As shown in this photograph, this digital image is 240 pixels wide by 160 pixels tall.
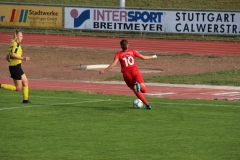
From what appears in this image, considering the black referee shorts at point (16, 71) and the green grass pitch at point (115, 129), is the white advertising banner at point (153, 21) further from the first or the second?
the black referee shorts at point (16, 71)

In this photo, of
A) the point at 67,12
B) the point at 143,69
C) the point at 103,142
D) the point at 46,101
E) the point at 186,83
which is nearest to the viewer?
the point at 103,142

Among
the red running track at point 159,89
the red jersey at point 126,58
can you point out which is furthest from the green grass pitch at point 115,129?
the red running track at point 159,89

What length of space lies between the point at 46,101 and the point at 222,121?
19.1 feet

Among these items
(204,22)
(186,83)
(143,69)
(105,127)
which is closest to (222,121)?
(105,127)

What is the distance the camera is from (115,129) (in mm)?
15250

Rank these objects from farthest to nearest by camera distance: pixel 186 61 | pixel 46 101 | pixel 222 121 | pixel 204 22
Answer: pixel 204 22, pixel 186 61, pixel 46 101, pixel 222 121

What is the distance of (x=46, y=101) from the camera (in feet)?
66.4

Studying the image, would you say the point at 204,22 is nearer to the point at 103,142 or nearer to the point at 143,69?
the point at 143,69

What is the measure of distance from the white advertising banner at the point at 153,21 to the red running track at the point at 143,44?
3.15 feet

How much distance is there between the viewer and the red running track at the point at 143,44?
41656 mm

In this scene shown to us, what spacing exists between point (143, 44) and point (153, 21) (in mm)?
2664

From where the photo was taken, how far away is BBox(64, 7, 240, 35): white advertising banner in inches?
1736

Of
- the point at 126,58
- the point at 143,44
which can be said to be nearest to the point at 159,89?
the point at 126,58

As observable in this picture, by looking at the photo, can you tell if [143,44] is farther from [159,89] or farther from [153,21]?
[159,89]
